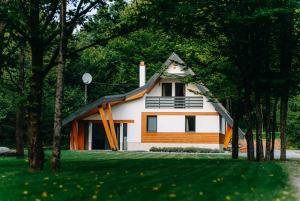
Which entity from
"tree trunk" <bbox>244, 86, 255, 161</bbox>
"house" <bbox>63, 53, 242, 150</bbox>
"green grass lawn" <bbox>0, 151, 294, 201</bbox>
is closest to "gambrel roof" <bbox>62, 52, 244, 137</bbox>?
"house" <bbox>63, 53, 242, 150</bbox>

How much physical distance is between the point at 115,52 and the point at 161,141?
53.6 feet

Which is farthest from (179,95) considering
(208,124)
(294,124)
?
(294,124)

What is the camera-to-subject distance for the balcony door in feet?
149

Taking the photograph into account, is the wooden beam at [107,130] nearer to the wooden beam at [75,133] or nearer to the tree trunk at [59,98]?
the wooden beam at [75,133]

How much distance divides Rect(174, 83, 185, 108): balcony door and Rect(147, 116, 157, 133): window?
2136 millimetres

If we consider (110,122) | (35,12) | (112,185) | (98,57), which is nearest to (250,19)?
(35,12)

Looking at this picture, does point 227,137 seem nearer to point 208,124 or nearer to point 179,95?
point 208,124

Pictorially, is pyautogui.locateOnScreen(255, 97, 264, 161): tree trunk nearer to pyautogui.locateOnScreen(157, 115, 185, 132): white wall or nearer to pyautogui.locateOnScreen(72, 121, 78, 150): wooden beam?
pyautogui.locateOnScreen(157, 115, 185, 132): white wall

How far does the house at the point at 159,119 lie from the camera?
44.8 metres

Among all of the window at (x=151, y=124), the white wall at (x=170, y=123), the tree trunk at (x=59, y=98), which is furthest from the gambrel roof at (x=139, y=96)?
the tree trunk at (x=59, y=98)

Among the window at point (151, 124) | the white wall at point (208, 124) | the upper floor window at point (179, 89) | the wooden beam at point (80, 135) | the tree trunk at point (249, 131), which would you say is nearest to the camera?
the tree trunk at point (249, 131)

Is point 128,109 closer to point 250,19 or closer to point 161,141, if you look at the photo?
point 161,141

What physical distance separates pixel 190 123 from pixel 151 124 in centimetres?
313

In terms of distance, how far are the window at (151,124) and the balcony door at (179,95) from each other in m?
2.14
